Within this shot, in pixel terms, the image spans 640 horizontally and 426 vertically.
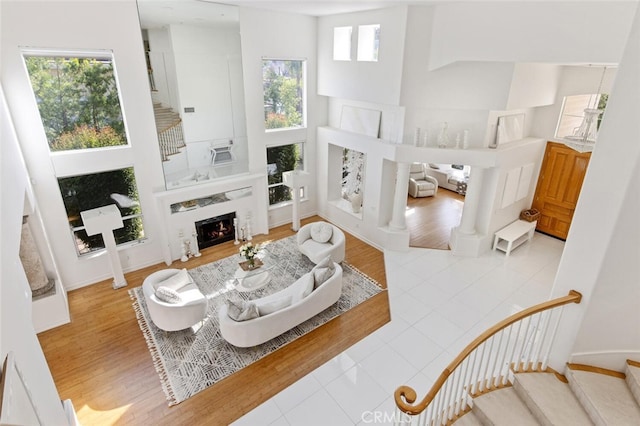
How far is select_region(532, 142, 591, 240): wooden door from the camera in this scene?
28.2 feet

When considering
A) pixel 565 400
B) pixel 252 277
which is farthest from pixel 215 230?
pixel 565 400

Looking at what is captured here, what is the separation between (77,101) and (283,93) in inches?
182

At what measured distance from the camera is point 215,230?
9094 millimetres

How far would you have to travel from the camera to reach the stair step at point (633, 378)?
3.65 m

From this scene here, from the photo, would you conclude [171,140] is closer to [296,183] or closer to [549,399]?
[296,183]

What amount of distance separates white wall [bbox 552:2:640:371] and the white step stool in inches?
184

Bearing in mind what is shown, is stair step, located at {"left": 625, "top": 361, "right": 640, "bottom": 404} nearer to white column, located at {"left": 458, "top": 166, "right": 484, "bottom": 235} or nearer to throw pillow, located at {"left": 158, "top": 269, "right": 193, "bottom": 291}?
white column, located at {"left": 458, "top": 166, "right": 484, "bottom": 235}

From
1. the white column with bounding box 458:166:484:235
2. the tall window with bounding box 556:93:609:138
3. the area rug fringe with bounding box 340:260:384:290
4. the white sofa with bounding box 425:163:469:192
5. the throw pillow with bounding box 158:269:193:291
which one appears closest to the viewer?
the throw pillow with bounding box 158:269:193:291

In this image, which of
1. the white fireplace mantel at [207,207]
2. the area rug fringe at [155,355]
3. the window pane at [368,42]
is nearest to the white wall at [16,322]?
the area rug fringe at [155,355]

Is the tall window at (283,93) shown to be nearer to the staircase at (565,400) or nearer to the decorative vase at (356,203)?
the decorative vase at (356,203)

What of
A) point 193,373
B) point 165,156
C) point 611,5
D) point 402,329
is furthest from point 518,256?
point 165,156

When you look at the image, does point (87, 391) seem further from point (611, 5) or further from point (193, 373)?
point (611, 5)

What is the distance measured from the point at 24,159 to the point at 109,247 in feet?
7.07

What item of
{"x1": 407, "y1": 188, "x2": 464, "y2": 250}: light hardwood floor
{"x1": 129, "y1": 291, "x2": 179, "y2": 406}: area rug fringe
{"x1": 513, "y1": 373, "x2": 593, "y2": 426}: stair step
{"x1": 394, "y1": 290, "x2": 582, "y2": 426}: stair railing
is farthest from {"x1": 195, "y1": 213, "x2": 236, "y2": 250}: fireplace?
{"x1": 513, "y1": 373, "x2": 593, "y2": 426}: stair step
